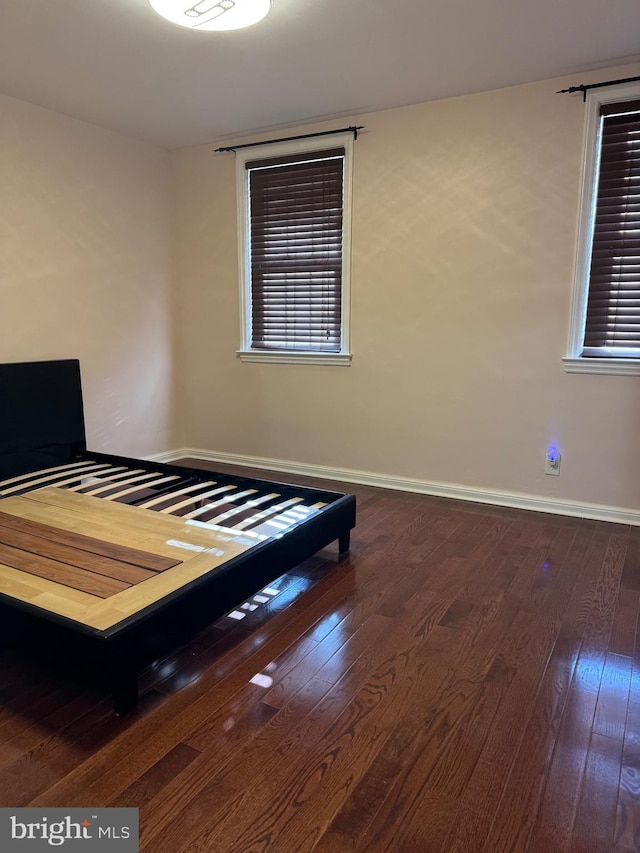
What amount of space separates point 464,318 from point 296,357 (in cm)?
131

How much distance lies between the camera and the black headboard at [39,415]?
3.53m

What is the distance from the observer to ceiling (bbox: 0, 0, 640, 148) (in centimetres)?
256

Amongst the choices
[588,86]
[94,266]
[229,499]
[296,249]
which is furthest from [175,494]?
[588,86]

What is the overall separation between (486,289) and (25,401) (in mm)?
2980

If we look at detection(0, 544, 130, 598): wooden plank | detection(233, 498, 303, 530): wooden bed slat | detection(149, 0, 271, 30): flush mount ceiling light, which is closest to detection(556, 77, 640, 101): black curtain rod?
detection(149, 0, 271, 30): flush mount ceiling light

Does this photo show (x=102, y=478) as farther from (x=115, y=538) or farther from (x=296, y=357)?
(x=296, y=357)

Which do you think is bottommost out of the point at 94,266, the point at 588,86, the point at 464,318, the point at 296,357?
the point at 296,357

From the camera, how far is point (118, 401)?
4.48m

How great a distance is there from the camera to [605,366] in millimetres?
3357

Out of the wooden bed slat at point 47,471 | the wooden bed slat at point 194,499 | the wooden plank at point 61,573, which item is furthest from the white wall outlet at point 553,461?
the wooden bed slat at point 47,471

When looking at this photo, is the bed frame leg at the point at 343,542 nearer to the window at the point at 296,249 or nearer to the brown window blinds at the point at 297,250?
the window at the point at 296,249

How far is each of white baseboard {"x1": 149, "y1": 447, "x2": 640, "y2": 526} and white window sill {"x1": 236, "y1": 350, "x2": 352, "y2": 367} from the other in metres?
0.79

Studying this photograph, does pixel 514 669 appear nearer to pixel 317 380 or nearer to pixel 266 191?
pixel 317 380

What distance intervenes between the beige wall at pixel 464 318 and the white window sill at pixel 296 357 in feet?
0.24
